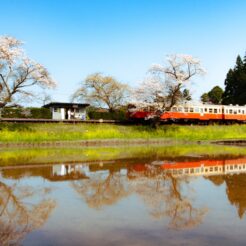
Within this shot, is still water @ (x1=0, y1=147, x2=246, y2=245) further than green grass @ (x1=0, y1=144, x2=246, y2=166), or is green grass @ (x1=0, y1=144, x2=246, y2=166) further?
green grass @ (x1=0, y1=144, x2=246, y2=166)

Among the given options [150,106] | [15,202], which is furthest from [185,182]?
[150,106]

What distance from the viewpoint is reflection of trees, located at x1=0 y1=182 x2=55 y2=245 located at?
19.0 ft

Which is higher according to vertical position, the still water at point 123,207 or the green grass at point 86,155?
the still water at point 123,207

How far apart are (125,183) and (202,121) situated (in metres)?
35.0

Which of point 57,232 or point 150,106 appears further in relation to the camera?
point 150,106

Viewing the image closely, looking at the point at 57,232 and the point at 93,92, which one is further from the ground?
the point at 93,92

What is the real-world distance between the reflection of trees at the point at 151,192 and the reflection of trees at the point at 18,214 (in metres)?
1.13

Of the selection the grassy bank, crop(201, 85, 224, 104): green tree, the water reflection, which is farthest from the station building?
crop(201, 85, 224, 104): green tree

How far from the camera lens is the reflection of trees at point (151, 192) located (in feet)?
23.1

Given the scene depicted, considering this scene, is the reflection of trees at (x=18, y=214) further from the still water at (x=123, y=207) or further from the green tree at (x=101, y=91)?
the green tree at (x=101, y=91)

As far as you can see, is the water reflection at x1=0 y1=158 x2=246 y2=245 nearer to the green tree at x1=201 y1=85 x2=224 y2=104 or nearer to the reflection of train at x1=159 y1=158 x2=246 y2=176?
the reflection of train at x1=159 y1=158 x2=246 y2=176

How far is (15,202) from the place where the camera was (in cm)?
814

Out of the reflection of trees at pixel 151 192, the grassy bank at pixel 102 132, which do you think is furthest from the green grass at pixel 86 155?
the grassy bank at pixel 102 132

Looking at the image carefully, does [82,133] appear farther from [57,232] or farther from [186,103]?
[57,232]
